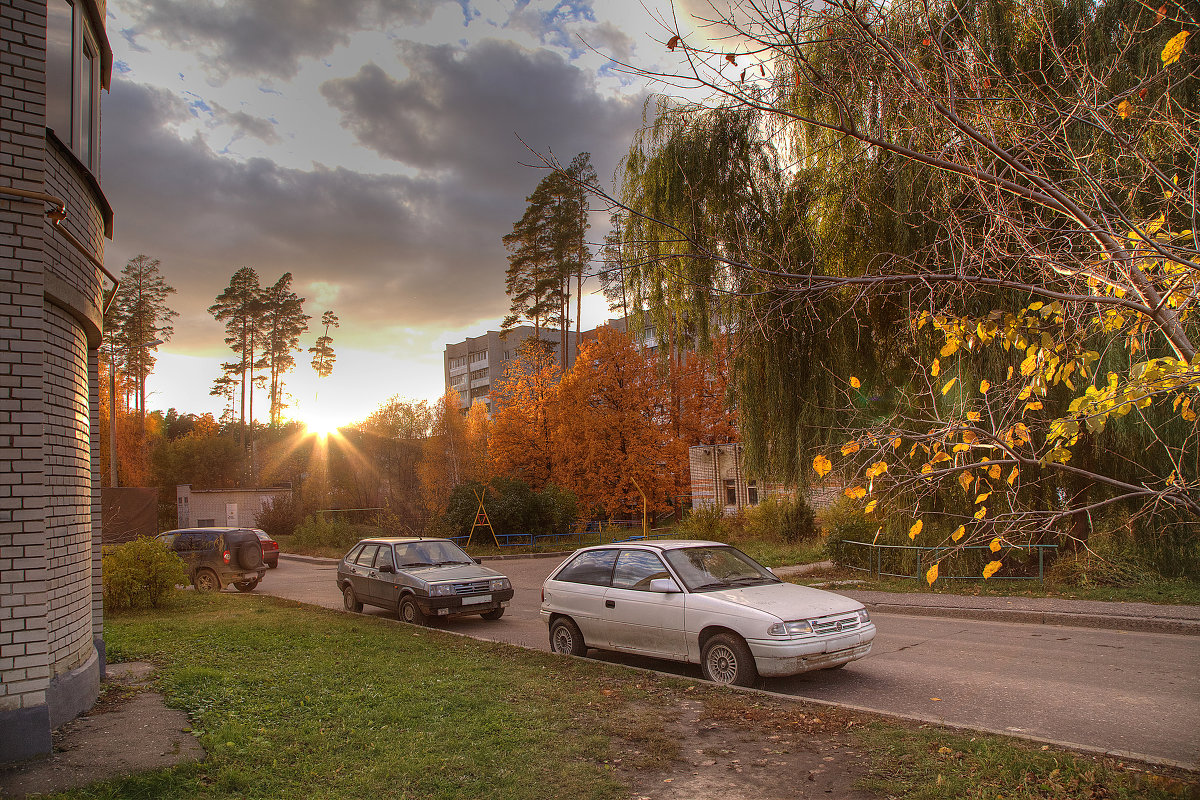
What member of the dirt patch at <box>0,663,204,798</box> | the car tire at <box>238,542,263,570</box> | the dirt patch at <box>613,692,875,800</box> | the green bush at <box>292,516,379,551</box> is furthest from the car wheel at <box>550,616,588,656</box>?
the green bush at <box>292,516,379,551</box>

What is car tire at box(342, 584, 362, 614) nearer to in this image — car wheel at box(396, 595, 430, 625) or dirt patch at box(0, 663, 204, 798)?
car wheel at box(396, 595, 430, 625)

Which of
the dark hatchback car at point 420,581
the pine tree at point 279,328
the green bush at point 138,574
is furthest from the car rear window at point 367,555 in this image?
the pine tree at point 279,328

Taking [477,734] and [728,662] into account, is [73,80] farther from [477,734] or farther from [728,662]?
[728,662]

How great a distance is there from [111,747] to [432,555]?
8.54m

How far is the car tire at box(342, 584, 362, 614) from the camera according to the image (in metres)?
14.6

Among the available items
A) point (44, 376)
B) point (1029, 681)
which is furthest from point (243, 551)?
point (1029, 681)

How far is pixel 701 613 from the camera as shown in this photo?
8133 mm

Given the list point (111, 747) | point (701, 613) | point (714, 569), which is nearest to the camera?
point (111, 747)

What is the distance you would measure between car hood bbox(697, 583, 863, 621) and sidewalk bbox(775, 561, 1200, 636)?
543 centimetres

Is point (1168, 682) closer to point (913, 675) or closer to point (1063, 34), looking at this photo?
point (913, 675)

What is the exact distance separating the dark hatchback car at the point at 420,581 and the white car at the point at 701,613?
10.4 ft

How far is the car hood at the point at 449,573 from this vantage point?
1309 cm

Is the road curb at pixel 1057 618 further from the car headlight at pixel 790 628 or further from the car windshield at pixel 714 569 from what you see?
the car headlight at pixel 790 628

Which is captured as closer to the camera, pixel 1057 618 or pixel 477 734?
pixel 477 734
